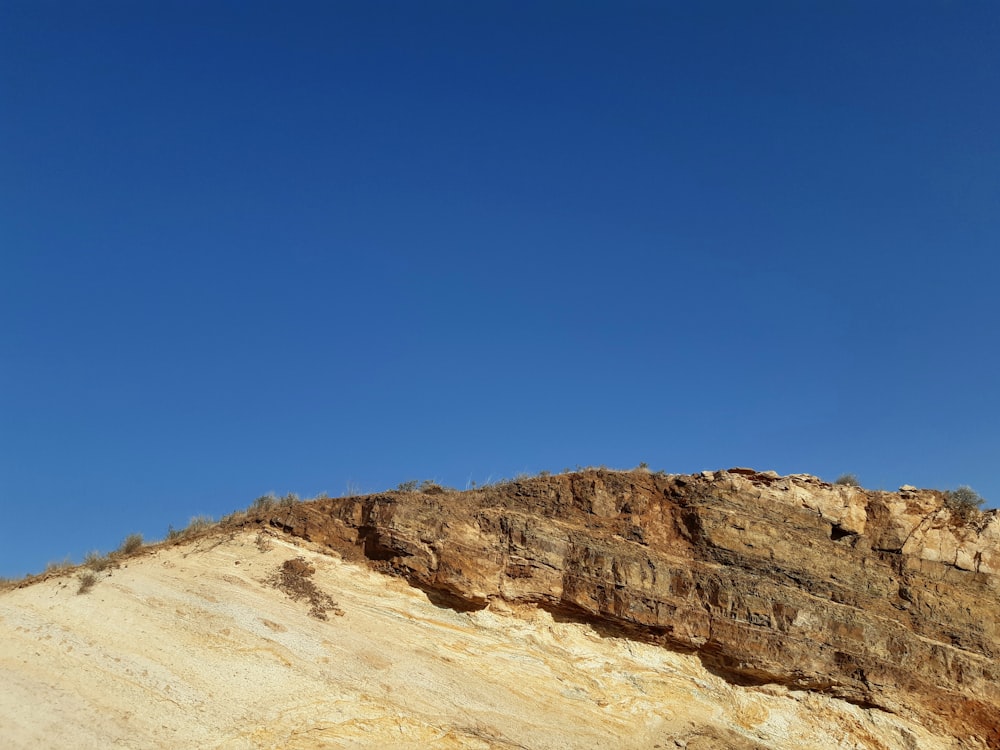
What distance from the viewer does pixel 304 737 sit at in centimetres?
1352

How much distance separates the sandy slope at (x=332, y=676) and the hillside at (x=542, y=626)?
5 centimetres

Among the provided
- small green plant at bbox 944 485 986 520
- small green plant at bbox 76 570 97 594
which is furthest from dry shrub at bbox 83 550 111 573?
small green plant at bbox 944 485 986 520

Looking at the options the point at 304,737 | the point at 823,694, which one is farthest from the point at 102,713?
the point at 823,694

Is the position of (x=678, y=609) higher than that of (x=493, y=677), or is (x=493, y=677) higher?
(x=678, y=609)

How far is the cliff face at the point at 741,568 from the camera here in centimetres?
1817

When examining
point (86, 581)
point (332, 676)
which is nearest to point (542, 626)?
point (332, 676)

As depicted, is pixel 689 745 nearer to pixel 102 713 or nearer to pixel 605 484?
pixel 605 484

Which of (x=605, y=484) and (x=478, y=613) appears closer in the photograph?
(x=478, y=613)

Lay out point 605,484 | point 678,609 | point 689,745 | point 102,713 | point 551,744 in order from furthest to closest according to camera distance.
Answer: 1. point 605,484
2. point 678,609
3. point 689,745
4. point 551,744
5. point 102,713

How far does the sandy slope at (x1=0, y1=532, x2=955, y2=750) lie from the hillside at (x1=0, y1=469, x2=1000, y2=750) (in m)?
0.05

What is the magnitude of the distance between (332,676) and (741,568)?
1080 centimetres

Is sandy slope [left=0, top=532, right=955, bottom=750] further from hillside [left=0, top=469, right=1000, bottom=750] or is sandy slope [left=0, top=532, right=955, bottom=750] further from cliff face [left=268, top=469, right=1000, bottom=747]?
cliff face [left=268, top=469, right=1000, bottom=747]

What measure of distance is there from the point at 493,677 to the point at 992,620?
14928 millimetres

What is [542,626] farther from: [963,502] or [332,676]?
[963,502]
